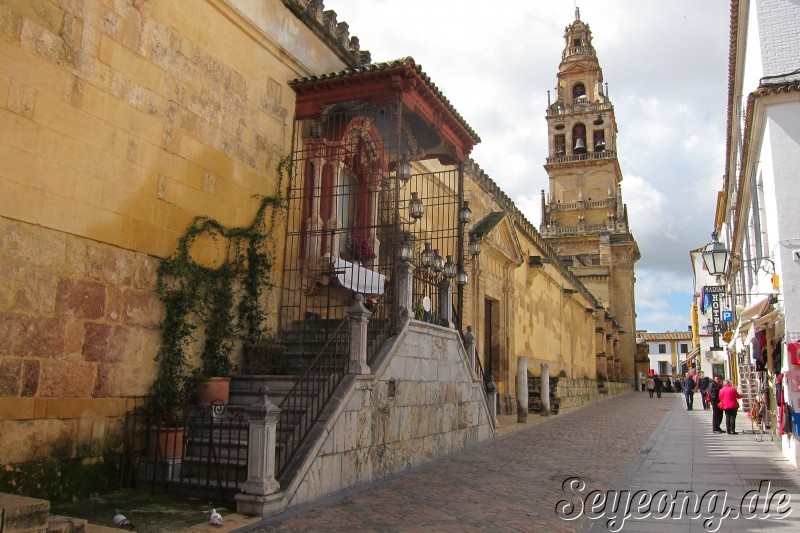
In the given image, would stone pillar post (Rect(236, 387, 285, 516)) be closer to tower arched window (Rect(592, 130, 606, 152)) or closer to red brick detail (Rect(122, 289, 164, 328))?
red brick detail (Rect(122, 289, 164, 328))

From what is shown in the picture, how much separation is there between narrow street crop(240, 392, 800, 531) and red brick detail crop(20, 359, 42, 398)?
2401 mm

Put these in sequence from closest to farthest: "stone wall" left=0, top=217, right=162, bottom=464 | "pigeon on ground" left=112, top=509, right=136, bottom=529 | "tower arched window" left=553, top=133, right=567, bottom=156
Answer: "pigeon on ground" left=112, top=509, right=136, bottom=529
"stone wall" left=0, top=217, right=162, bottom=464
"tower arched window" left=553, top=133, right=567, bottom=156

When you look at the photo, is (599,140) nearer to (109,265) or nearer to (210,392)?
(210,392)

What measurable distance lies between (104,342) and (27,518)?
3.23 metres

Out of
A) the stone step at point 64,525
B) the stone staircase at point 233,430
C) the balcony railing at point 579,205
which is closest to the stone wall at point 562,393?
the stone staircase at point 233,430

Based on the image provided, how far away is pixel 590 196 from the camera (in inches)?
1897

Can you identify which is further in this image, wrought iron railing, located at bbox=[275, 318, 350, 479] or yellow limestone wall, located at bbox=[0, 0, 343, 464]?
wrought iron railing, located at bbox=[275, 318, 350, 479]

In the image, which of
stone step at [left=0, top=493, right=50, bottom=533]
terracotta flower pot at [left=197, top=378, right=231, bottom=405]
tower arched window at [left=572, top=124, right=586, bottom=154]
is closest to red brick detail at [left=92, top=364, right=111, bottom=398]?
terracotta flower pot at [left=197, top=378, right=231, bottom=405]

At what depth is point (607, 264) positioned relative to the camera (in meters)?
46.4

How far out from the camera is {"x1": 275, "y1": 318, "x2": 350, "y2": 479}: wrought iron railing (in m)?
6.20

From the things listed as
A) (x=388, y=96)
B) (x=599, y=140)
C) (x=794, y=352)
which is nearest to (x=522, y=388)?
(x=794, y=352)

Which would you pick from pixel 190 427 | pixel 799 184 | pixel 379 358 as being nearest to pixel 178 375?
pixel 190 427

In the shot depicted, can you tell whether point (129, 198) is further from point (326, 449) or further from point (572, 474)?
point (572, 474)

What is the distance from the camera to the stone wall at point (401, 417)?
6.54 m
